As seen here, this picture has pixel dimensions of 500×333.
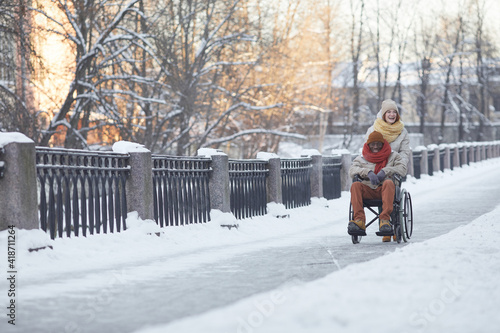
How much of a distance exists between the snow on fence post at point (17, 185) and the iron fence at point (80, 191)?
311 mm

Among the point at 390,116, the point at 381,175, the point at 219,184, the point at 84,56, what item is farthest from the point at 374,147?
the point at 84,56

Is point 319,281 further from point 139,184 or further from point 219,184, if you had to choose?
point 219,184

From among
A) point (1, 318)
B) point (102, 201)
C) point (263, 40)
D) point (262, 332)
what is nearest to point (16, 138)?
point (102, 201)

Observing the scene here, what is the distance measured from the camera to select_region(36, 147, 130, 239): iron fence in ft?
29.9

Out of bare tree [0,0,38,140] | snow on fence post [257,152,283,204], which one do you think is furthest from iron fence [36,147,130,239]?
bare tree [0,0,38,140]

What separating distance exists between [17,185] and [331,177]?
473 inches

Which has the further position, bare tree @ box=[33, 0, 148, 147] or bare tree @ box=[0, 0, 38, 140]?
bare tree @ box=[33, 0, 148, 147]

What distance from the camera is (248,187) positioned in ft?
46.8

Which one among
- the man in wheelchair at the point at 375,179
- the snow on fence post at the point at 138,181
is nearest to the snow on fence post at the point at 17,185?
the snow on fence post at the point at 138,181

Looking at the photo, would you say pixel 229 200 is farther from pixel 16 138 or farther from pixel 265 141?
pixel 265 141

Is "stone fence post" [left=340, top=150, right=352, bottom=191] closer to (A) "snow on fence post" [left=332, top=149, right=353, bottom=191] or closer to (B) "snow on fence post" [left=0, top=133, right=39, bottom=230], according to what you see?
(A) "snow on fence post" [left=332, top=149, right=353, bottom=191]

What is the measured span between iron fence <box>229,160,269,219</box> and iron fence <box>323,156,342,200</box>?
162 inches

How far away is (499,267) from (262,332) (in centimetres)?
309

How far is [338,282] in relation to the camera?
6.16 meters
